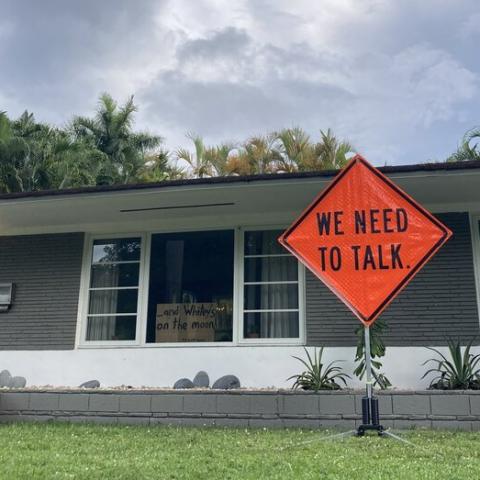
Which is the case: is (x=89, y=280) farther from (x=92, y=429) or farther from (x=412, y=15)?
(x=412, y=15)

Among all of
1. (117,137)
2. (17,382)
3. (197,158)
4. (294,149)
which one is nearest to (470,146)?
(294,149)

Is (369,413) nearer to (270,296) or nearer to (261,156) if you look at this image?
(270,296)

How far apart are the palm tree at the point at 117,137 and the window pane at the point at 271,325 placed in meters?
16.2

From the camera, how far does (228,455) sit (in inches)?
176

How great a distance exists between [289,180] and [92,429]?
354 centimetres

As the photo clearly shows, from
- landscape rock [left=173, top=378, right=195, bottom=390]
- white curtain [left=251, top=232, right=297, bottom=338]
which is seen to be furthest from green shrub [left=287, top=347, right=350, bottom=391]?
landscape rock [left=173, top=378, right=195, bottom=390]

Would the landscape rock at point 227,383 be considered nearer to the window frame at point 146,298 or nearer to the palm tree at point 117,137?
the window frame at point 146,298

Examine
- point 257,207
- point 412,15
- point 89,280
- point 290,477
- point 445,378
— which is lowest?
point 290,477

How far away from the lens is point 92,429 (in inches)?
234

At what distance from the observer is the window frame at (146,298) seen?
303 inches

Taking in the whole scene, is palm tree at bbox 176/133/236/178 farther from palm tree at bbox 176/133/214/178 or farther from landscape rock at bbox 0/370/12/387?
landscape rock at bbox 0/370/12/387

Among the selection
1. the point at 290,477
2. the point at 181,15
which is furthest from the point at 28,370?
the point at 181,15

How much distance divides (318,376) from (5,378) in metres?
4.67

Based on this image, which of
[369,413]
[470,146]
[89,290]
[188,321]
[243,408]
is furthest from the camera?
[470,146]
